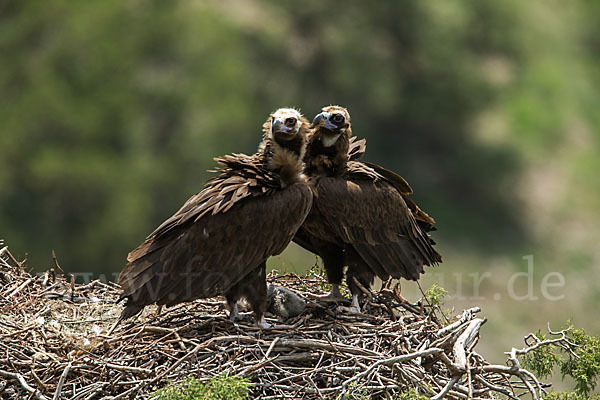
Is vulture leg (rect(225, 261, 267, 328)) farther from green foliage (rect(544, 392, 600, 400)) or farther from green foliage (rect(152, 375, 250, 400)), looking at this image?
green foliage (rect(544, 392, 600, 400))

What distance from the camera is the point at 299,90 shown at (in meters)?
28.2

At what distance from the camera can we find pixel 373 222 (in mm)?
7355

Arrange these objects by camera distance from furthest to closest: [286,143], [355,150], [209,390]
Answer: [355,150], [286,143], [209,390]

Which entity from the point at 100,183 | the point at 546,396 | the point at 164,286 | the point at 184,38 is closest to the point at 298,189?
the point at 164,286

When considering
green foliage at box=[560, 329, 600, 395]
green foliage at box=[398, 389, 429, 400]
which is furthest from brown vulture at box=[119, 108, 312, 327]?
green foliage at box=[560, 329, 600, 395]

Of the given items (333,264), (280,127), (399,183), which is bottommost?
(333,264)

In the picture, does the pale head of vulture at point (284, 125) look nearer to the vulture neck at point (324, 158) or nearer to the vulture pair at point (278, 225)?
the vulture pair at point (278, 225)

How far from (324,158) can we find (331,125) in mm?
288

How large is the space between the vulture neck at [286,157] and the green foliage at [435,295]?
1.51 meters

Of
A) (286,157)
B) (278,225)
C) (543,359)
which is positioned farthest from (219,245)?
(543,359)

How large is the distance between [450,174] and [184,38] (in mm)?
9656

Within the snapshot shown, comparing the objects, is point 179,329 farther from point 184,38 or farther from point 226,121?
point 184,38

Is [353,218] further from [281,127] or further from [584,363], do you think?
[584,363]

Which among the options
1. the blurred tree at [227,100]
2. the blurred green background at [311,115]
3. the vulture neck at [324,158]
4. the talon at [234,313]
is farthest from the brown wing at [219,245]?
the blurred tree at [227,100]
